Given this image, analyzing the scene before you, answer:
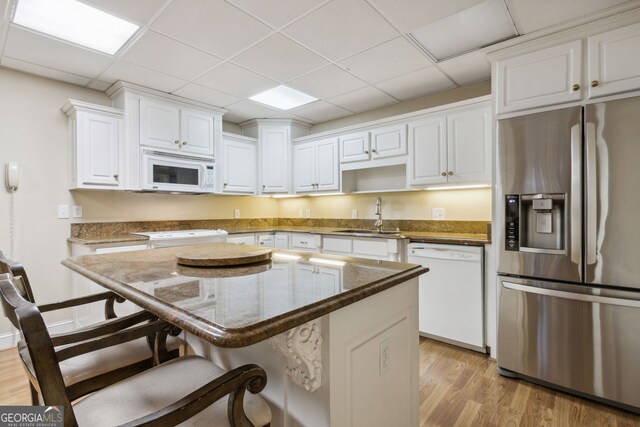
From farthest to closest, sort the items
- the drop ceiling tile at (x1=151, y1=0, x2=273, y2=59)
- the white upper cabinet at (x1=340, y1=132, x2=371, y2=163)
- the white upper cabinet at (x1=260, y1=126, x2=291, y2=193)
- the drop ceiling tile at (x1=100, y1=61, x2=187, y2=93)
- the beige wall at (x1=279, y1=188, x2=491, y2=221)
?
1. the white upper cabinet at (x1=260, y1=126, x2=291, y2=193)
2. the white upper cabinet at (x1=340, y1=132, x2=371, y2=163)
3. the beige wall at (x1=279, y1=188, x2=491, y2=221)
4. the drop ceiling tile at (x1=100, y1=61, x2=187, y2=93)
5. the drop ceiling tile at (x1=151, y1=0, x2=273, y2=59)

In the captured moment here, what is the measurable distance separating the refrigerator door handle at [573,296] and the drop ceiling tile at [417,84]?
194 cm

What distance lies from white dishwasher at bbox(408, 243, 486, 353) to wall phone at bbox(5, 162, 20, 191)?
3.50 metres

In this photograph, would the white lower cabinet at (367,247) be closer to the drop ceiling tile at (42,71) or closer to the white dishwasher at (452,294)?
the white dishwasher at (452,294)

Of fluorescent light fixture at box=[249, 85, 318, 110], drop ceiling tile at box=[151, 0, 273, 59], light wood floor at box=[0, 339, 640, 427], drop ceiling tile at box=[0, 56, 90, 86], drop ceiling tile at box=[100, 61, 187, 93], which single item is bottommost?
light wood floor at box=[0, 339, 640, 427]

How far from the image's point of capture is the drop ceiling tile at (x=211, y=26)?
197cm

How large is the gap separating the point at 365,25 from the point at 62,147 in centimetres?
299

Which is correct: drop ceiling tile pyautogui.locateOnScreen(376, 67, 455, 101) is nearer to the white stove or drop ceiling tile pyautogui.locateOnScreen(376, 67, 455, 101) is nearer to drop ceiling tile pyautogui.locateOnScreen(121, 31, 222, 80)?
drop ceiling tile pyautogui.locateOnScreen(121, 31, 222, 80)

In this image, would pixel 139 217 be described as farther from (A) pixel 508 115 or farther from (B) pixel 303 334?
(A) pixel 508 115

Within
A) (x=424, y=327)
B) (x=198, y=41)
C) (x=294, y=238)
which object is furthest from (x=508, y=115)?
(x=294, y=238)

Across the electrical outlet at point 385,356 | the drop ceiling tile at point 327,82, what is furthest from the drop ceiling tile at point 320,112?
the electrical outlet at point 385,356

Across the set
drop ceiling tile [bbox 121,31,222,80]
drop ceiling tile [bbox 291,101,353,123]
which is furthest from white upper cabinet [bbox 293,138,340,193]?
drop ceiling tile [bbox 121,31,222,80]

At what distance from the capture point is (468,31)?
2.26m

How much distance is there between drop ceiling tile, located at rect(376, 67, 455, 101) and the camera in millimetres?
2928

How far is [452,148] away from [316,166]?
5.57 feet
